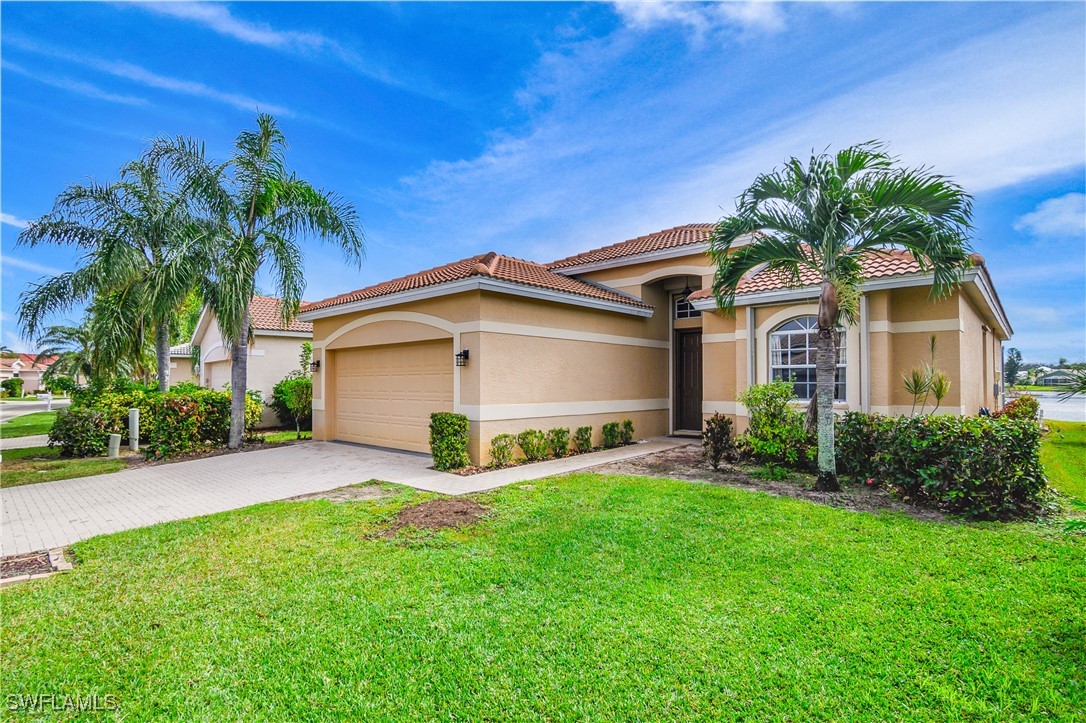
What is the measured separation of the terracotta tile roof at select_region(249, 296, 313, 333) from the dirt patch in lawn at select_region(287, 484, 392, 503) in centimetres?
1267

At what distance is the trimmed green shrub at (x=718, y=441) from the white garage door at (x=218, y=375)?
65.1 feet

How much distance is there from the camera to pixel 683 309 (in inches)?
604

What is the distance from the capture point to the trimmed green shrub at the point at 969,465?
6660mm

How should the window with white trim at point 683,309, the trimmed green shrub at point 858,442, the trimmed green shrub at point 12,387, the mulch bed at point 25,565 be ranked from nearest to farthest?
1. the mulch bed at point 25,565
2. the trimmed green shrub at point 858,442
3. the window with white trim at point 683,309
4. the trimmed green shrub at point 12,387

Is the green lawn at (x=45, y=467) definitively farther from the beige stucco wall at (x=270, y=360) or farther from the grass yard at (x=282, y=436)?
the beige stucco wall at (x=270, y=360)

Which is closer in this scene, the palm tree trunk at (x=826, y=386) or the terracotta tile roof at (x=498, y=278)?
the palm tree trunk at (x=826, y=386)

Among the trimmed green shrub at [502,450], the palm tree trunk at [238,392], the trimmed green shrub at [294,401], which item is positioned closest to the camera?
the trimmed green shrub at [502,450]

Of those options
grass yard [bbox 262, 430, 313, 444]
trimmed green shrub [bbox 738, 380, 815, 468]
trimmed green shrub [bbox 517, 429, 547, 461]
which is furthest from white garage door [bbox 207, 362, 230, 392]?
trimmed green shrub [bbox 738, 380, 815, 468]

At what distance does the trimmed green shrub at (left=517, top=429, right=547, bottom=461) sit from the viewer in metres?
11.1

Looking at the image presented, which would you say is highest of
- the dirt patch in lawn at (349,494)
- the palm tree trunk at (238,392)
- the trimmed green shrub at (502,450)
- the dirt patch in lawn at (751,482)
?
the palm tree trunk at (238,392)

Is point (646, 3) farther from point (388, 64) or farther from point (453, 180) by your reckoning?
point (453, 180)

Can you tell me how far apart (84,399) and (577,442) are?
45.2ft

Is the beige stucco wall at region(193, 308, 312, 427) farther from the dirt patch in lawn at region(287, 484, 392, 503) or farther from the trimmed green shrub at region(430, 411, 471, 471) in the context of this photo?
the dirt patch in lawn at region(287, 484, 392, 503)

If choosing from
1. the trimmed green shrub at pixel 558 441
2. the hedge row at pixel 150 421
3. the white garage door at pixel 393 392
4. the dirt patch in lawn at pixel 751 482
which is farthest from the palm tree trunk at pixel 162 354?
the dirt patch in lawn at pixel 751 482
